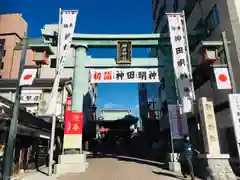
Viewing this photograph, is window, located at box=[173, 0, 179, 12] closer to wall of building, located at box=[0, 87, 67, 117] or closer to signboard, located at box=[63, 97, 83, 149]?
wall of building, located at box=[0, 87, 67, 117]

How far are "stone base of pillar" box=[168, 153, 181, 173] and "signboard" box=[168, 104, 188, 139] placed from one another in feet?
3.89

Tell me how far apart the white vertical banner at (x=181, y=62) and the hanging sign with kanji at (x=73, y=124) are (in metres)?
6.40

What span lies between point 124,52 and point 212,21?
7.10 metres

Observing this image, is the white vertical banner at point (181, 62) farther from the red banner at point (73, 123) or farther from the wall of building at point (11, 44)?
the wall of building at point (11, 44)

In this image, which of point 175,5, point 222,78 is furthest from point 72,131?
point 175,5


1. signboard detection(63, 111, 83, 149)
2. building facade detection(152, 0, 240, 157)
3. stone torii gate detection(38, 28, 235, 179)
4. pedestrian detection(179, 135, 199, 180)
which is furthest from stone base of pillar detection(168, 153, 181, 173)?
signboard detection(63, 111, 83, 149)

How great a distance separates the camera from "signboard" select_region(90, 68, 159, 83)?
48.6 ft

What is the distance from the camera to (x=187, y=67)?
13.3 m

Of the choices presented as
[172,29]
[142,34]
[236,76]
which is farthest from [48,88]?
[236,76]

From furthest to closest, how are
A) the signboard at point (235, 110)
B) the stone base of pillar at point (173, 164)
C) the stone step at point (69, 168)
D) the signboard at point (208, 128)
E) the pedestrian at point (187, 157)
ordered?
the stone base of pillar at point (173, 164)
the stone step at point (69, 168)
the signboard at point (208, 128)
the pedestrian at point (187, 157)
the signboard at point (235, 110)

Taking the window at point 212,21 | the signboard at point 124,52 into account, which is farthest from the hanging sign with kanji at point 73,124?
the window at point 212,21

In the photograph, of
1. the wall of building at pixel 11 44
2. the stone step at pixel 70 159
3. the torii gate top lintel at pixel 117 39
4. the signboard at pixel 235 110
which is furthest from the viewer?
the wall of building at pixel 11 44

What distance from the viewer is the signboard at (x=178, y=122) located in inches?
506

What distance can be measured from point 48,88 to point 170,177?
1568 centimetres
